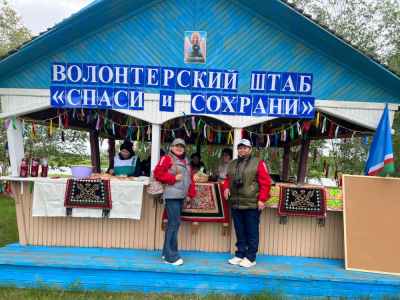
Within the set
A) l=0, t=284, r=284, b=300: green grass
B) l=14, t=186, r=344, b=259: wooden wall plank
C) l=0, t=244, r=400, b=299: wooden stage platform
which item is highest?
l=14, t=186, r=344, b=259: wooden wall plank

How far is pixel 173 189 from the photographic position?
412 centimetres

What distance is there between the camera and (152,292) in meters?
4.05

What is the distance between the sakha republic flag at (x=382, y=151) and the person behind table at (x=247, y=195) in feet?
6.32

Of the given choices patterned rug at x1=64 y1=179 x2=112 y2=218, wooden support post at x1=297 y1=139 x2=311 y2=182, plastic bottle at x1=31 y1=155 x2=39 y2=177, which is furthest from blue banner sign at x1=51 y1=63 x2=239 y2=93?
wooden support post at x1=297 y1=139 x2=311 y2=182

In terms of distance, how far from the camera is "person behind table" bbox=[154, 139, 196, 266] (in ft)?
13.4

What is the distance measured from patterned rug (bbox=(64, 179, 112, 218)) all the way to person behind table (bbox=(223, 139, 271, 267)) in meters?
2.04

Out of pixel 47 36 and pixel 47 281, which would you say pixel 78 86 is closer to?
pixel 47 36

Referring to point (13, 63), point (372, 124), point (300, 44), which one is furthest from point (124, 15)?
point (372, 124)

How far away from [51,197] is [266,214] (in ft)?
12.3

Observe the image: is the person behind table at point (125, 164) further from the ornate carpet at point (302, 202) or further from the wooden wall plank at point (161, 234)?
the ornate carpet at point (302, 202)

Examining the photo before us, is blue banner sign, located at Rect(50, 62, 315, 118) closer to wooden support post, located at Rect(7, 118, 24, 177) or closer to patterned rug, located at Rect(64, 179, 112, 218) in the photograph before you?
wooden support post, located at Rect(7, 118, 24, 177)

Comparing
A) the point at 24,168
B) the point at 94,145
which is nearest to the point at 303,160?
the point at 94,145

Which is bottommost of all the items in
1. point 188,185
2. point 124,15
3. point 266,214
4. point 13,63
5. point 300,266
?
point 300,266

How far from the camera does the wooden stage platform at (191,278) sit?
4043mm
